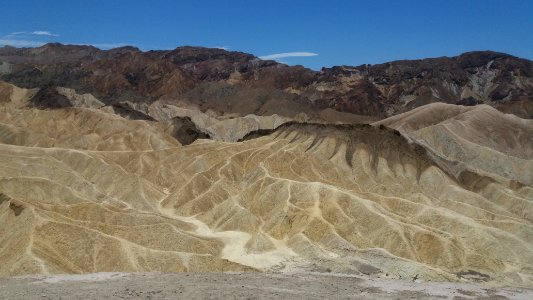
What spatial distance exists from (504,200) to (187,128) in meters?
89.5

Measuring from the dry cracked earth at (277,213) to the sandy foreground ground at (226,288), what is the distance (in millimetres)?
221

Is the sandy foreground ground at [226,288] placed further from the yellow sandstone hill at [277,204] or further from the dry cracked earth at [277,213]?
the yellow sandstone hill at [277,204]

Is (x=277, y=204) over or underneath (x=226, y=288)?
over

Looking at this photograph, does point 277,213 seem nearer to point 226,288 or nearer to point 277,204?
point 277,204

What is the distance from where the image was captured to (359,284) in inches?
1827

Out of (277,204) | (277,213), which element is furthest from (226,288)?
(277,204)

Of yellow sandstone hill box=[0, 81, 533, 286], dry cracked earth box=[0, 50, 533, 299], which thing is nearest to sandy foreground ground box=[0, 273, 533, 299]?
dry cracked earth box=[0, 50, 533, 299]

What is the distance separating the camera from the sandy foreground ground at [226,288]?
39094 mm

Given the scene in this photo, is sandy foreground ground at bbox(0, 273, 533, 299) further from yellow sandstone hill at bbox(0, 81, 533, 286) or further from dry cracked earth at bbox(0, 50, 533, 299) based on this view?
yellow sandstone hill at bbox(0, 81, 533, 286)

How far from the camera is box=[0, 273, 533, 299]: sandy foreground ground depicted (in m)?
39.1

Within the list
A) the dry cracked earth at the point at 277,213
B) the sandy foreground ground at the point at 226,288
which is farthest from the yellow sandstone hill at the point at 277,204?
the sandy foreground ground at the point at 226,288

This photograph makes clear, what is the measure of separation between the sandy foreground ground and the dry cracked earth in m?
0.22

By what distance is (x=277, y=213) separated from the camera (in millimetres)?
77000

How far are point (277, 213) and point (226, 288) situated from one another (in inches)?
Answer: 1406
